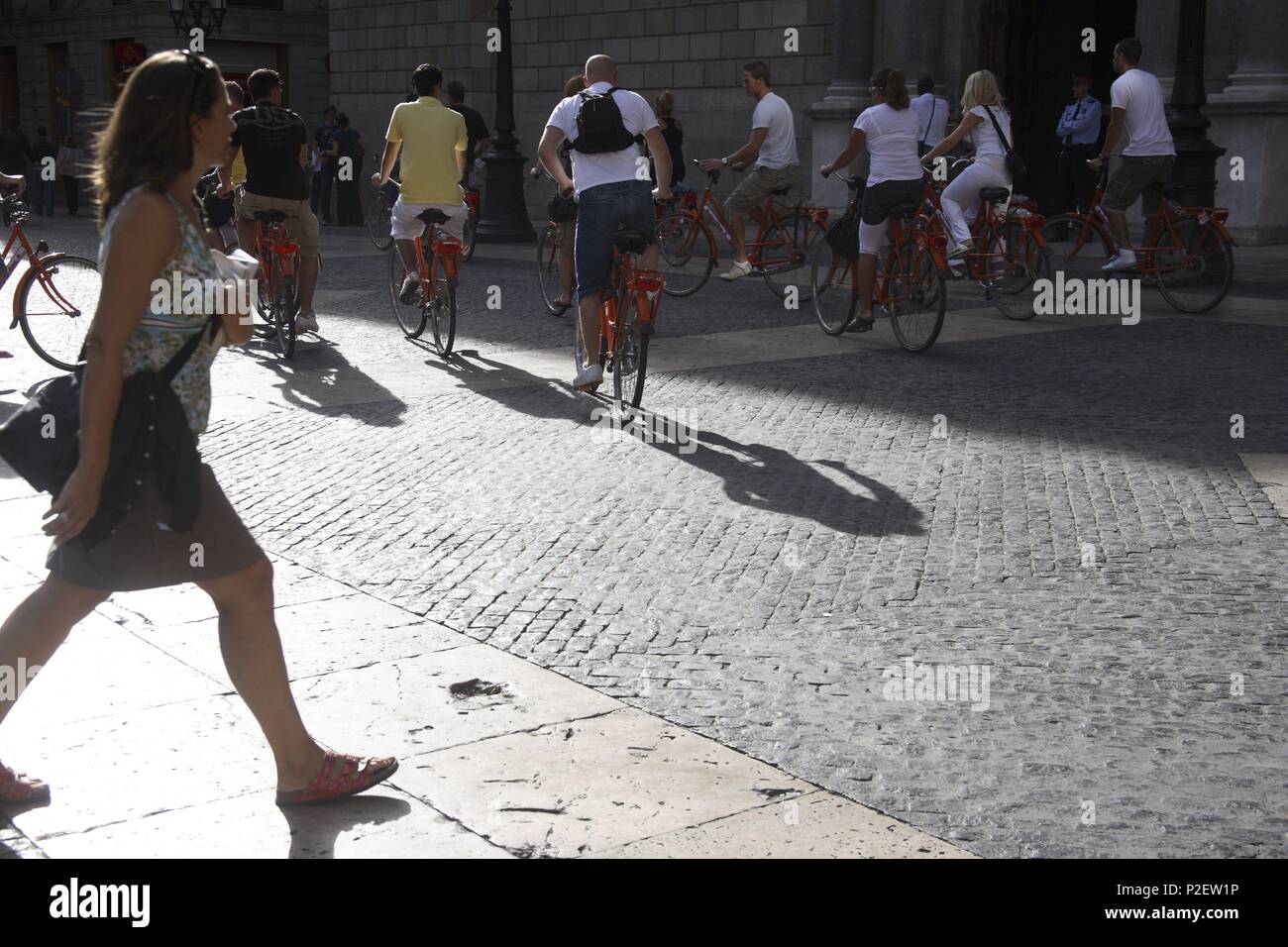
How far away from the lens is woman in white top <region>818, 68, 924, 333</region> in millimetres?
11188

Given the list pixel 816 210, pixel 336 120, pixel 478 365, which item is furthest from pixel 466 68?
pixel 478 365

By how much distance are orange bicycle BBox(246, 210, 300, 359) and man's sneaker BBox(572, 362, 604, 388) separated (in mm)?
2703

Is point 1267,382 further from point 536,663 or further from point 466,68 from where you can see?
point 466,68

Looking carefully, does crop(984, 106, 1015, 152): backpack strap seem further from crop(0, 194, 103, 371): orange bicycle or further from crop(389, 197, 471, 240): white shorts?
crop(0, 194, 103, 371): orange bicycle

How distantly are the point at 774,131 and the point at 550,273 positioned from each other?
2631mm

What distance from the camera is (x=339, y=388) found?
31.5 feet

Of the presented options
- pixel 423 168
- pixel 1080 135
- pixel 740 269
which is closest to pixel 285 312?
pixel 423 168

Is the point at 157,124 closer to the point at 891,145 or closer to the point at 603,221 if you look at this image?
the point at 603,221

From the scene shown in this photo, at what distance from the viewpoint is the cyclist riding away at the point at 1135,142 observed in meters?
13.2

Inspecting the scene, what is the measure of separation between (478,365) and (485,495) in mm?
3722
